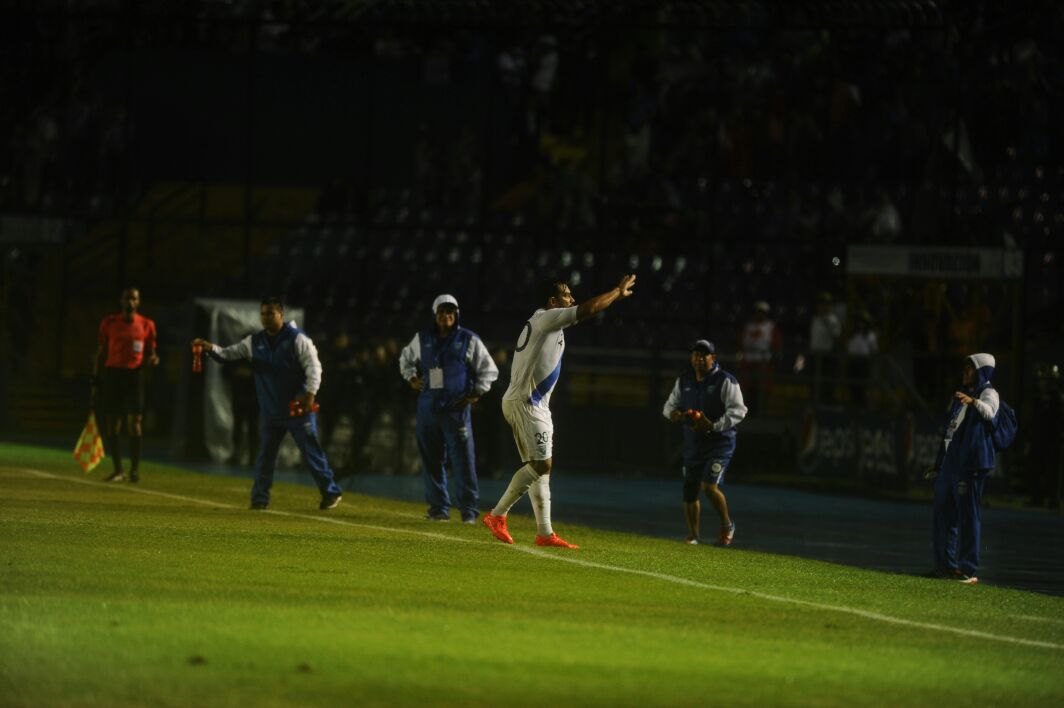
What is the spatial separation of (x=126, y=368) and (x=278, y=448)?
4.45 metres

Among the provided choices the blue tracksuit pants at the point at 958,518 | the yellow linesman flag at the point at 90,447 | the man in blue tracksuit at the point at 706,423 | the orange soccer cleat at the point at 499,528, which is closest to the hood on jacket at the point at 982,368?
the blue tracksuit pants at the point at 958,518

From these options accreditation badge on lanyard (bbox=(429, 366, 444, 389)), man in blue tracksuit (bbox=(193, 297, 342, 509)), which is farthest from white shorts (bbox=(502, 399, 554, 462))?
man in blue tracksuit (bbox=(193, 297, 342, 509))

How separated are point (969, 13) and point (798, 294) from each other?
5.64 m

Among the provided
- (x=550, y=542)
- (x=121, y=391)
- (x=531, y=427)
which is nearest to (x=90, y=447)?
(x=121, y=391)

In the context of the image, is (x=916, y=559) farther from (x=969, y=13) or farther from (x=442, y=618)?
(x=969, y=13)

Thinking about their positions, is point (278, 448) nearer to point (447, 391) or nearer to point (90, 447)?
point (447, 391)

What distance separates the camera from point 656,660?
1017 centimetres

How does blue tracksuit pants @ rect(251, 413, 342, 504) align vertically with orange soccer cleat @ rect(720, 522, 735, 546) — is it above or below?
above

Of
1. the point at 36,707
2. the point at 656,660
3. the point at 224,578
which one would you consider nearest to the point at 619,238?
the point at 224,578

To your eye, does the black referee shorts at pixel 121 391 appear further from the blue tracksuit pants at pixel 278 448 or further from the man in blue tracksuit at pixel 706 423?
the man in blue tracksuit at pixel 706 423

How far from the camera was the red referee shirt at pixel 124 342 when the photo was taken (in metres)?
22.8

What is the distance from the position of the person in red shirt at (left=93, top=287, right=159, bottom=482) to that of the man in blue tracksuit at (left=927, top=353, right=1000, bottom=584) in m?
10.3

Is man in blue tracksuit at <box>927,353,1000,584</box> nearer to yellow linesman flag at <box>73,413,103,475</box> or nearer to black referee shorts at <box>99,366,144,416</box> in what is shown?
black referee shorts at <box>99,366,144,416</box>

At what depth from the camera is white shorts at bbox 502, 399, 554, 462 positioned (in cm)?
1598
